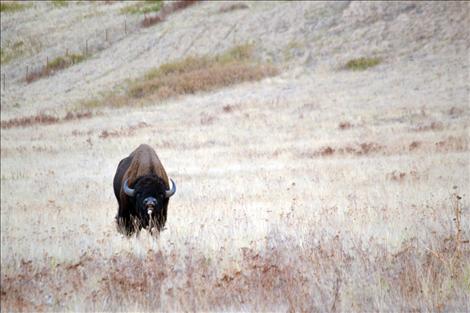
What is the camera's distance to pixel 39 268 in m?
7.15

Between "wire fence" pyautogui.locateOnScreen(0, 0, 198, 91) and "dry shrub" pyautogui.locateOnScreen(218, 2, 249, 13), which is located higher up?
"dry shrub" pyautogui.locateOnScreen(218, 2, 249, 13)

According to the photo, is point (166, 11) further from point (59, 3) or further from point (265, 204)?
point (265, 204)

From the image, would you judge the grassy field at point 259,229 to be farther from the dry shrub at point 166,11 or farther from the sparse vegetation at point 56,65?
the dry shrub at point 166,11

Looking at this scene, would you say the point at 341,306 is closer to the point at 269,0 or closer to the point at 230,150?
the point at 230,150

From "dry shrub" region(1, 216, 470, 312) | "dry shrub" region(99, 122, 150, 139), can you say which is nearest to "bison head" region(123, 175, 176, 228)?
"dry shrub" region(1, 216, 470, 312)

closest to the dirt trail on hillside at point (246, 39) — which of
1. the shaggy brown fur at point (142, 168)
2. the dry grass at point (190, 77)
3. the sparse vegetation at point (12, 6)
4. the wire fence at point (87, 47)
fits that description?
the wire fence at point (87, 47)

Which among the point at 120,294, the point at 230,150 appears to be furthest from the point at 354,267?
the point at 230,150

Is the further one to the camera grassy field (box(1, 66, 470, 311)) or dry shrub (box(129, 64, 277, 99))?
dry shrub (box(129, 64, 277, 99))

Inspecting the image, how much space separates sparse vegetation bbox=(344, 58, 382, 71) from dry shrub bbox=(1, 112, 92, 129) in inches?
594

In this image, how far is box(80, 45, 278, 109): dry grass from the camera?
39.1m

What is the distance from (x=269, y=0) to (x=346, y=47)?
1601cm

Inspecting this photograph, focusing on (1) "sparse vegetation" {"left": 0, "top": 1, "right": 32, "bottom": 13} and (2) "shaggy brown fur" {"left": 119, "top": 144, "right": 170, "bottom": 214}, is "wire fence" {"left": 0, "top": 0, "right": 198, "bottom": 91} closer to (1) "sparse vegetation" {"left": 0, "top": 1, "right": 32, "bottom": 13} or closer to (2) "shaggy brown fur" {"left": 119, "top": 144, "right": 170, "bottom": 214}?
(1) "sparse vegetation" {"left": 0, "top": 1, "right": 32, "bottom": 13}

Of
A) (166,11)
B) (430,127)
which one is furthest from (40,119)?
(166,11)

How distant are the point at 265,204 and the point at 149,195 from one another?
2.77 metres
